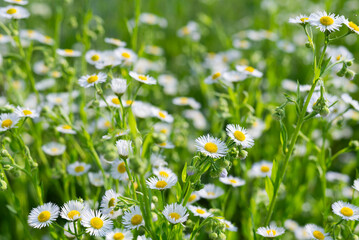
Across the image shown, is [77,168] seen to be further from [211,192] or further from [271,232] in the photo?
[271,232]

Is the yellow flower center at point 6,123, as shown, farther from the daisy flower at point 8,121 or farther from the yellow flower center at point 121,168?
the yellow flower center at point 121,168

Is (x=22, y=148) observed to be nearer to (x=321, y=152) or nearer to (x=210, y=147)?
(x=210, y=147)

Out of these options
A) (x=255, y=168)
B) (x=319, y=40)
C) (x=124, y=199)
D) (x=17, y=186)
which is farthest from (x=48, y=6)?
(x=124, y=199)

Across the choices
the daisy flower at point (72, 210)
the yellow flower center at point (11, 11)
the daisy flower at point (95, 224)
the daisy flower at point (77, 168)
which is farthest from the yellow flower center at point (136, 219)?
the yellow flower center at point (11, 11)

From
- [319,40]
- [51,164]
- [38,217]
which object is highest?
[319,40]

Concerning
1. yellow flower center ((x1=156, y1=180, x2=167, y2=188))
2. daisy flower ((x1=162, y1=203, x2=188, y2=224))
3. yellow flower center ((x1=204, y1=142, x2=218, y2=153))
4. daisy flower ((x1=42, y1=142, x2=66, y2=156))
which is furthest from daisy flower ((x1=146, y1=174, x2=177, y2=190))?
daisy flower ((x1=42, y1=142, x2=66, y2=156))

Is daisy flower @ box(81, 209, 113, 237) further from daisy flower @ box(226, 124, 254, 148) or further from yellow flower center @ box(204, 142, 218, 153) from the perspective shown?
daisy flower @ box(226, 124, 254, 148)

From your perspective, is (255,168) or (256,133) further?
(256,133)
